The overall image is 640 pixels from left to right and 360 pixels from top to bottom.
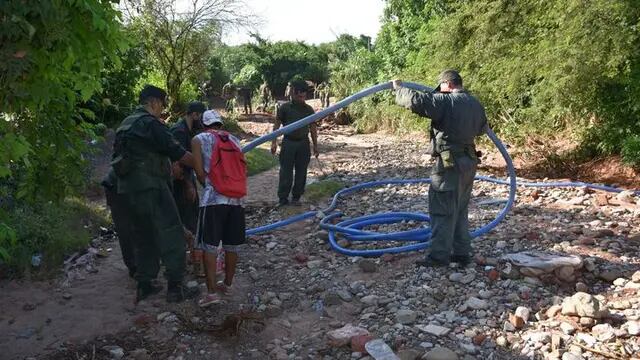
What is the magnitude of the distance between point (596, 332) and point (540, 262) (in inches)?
39.0

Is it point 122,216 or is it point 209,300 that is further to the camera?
point 122,216

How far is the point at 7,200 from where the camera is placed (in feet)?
20.6

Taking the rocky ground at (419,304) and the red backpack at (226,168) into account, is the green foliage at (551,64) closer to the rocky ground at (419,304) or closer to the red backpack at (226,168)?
the rocky ground at (419,304)

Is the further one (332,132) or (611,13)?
(332,132)

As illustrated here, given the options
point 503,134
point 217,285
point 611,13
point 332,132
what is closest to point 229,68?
point 332,132

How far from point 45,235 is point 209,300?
2393 mm

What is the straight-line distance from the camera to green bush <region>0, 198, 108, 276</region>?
545cm

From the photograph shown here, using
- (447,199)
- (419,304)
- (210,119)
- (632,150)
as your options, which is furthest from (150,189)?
(632,150)

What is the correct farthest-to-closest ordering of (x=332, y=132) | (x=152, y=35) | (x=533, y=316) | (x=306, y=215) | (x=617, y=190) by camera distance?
(x=332, y=132) < (x=152, y=35) < (x=617, y=190) < (x=306, y=215) < (x=533, y=316)

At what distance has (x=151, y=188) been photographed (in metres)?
4.54

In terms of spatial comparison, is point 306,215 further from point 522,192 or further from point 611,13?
point 611,13

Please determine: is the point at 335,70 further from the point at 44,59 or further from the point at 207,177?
the point at 44,59

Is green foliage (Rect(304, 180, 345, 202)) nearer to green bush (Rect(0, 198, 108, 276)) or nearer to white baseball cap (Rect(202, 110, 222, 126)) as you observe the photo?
green bush (Rect(0, 198, 108, 276))

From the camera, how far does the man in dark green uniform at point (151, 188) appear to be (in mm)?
4449
